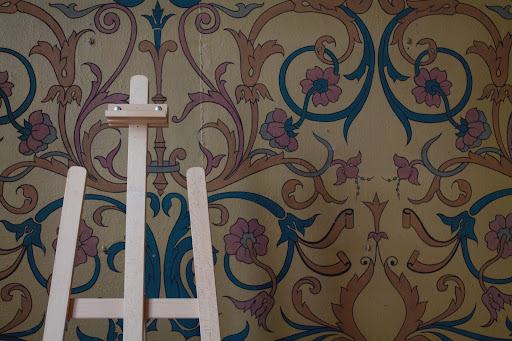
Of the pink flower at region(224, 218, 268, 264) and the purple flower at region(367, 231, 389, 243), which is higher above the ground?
the pink flower at region(224, 218, 268, 264)

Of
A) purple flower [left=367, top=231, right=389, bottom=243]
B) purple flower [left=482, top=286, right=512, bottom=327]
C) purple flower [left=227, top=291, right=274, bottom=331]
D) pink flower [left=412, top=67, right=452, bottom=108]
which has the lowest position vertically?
purple flower [left=482, top=286, right=512, bottom=327]

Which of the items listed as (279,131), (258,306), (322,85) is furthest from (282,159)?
(258,306)

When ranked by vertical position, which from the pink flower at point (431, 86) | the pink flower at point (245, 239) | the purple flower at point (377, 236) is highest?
the pink flower at point (431, 86)

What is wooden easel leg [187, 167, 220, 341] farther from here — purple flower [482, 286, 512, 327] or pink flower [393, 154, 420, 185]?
purple flower [482, 286, 512, 327]

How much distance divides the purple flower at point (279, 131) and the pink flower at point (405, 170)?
22 centimetres

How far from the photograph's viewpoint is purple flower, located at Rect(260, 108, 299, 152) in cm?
113

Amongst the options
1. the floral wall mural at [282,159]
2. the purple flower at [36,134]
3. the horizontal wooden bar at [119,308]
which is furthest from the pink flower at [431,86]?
the purple flower at [36,134]

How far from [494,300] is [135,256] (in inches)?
29.2

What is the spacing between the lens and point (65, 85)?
1.12 meters

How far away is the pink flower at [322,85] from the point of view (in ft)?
3.78

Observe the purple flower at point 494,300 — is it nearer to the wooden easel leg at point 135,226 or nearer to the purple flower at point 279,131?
the purple flower at point 279,131

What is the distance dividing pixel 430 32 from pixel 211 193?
23.4 inches

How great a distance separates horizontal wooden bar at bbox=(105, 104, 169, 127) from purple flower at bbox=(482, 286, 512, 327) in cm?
75

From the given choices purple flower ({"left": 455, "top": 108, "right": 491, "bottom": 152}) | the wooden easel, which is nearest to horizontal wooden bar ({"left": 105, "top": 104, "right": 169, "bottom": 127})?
the wooden easel
